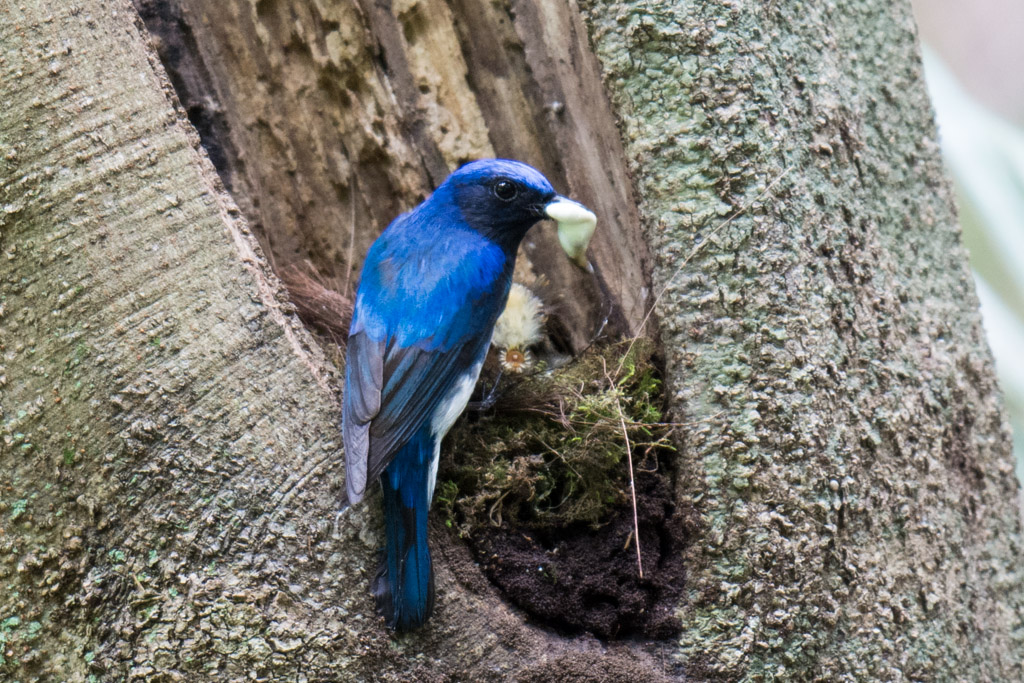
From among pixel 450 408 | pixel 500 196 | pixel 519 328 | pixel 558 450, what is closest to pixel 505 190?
pixel 500 196

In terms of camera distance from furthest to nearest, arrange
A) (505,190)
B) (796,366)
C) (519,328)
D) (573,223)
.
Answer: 1. (519,328)
2. (505,190)
3. (573,223)
4. (796,366)

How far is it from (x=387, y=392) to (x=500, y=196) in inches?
29.5

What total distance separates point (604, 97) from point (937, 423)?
1331 millimetres

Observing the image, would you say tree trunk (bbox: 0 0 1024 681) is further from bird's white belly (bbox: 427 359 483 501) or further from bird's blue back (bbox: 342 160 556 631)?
bird's white belly (bbox: 427 359 483 501)

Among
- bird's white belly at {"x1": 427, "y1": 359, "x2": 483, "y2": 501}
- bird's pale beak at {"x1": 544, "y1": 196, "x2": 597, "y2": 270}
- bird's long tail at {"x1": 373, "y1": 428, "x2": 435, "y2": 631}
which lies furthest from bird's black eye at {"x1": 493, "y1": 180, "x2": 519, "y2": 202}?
bird's long tail at {"x1": 373, "y1": 428, "x2": 435, "y2": 631}

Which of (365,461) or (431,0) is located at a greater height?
(431,0)

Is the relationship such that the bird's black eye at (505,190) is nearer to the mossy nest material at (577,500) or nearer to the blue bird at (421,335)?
the blue bird at (421,335)

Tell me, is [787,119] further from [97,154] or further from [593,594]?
[97,154]

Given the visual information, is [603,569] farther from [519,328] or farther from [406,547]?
[519,328]

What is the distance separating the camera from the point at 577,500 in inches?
88.0

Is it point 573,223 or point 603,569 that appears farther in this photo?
point 573,223

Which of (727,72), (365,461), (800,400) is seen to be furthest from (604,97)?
(365,461)

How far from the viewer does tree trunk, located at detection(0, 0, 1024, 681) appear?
1805 millimetres

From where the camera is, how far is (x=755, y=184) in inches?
84.0
